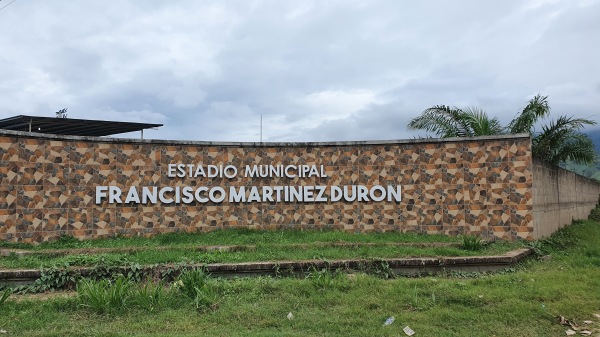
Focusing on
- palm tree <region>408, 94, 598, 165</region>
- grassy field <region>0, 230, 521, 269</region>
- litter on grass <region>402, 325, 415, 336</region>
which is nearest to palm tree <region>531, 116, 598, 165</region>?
palm tree <region>408, 94, 598, 165</region>

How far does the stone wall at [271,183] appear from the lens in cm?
900

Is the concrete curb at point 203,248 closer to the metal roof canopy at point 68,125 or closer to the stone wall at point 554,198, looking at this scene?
the stone wall at point 554,198

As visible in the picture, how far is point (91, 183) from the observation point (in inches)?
370

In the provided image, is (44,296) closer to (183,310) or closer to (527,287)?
(183,310)

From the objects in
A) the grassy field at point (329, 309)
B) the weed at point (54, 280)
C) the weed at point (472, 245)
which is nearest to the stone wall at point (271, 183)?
the weed at point (472, 245)

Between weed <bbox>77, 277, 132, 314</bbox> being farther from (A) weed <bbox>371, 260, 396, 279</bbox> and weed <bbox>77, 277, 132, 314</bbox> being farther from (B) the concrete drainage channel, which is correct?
(A) weed <bbox>371, 260, 396, 279</bbox>

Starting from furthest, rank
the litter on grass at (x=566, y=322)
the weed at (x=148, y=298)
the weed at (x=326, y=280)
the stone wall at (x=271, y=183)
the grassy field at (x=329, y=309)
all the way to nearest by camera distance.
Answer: the stone wall at (x=271, y=183), the weed at (x=326, y=280), the weed at (x=148, y=298), the litter on grass at (x=566, y=322), the grassy field at (x=329, y=309)

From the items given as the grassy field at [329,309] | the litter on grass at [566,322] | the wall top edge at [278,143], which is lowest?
the litter on grass at [566,322]

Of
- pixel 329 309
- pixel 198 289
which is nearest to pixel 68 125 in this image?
pixel 198 289

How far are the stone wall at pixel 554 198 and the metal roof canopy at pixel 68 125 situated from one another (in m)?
10.4

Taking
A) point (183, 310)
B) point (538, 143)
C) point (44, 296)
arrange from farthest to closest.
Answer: point (538, 143)
point (44, 296)
point (183, 310)

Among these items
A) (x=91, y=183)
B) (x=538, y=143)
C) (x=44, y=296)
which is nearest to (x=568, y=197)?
(x=538, y=143)

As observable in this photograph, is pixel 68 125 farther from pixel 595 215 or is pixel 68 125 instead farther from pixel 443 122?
pixel 595 215

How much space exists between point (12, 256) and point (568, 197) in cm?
1314
